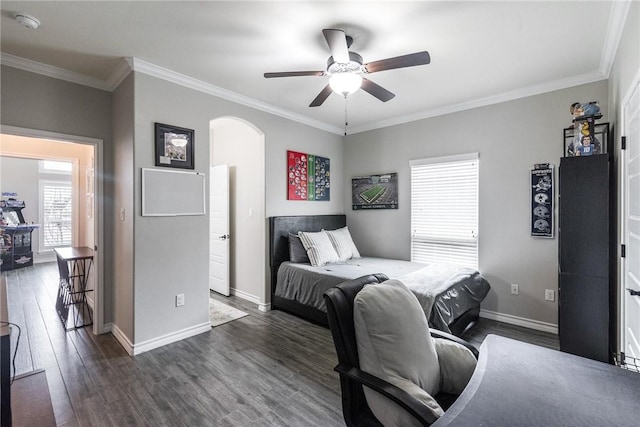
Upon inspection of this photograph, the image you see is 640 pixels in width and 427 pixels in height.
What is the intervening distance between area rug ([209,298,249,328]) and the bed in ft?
1.57

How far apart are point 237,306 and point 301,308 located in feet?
3.36

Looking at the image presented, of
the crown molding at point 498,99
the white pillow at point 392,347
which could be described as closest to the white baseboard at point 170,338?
the white pillow at point 392,347

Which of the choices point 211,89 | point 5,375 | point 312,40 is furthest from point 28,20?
point 5,375

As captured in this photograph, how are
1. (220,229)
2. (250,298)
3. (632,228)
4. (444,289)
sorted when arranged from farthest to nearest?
(220,229) → (250,298) → (444,289) → (632,228)

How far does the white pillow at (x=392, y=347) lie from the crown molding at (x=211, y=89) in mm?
2855

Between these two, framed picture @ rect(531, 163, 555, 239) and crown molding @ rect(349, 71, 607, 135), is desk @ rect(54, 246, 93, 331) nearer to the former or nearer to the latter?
crown molding @ rect(349, 71, 607, 135)

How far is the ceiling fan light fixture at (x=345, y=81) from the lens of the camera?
2256 millimetres

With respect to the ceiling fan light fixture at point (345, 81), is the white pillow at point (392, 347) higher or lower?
lower

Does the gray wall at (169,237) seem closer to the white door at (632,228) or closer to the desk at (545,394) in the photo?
the desk at (545,394)

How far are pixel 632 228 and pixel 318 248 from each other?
2819mm

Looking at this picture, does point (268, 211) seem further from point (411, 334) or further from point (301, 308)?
point (411, 334)

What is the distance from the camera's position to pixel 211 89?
325cm

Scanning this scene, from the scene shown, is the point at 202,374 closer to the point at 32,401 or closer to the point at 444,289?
the point at 32,401

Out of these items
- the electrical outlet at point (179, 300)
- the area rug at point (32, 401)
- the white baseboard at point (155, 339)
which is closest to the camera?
the area rug at point (32, 401)
